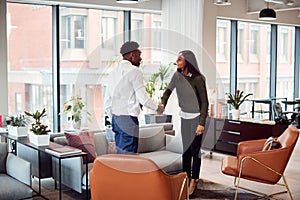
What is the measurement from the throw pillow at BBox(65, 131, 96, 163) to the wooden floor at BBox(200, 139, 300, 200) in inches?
64.8

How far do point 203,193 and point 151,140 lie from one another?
101cm

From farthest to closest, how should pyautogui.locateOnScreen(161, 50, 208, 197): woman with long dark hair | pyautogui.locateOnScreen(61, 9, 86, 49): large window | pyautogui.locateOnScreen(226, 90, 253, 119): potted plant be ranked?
pyautogui.locateOnScreen(61, 9, 86, 49): large window → pyautogui.locateOnScreen(226, 90, 253, 119): potted plant → pyautogui.locateOnScreen(161, 50, 208, 197): woman with long dark hair

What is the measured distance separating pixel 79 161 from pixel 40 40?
331 cm

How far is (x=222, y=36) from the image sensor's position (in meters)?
9.13

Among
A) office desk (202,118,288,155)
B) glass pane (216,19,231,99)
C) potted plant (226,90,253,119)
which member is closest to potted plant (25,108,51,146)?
office desk (202,118,288,155)

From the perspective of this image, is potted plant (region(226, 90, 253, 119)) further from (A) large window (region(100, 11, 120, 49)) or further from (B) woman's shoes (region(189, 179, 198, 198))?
(A) large window (region(100, 11, 120, 49))

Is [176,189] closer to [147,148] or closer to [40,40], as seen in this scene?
[147,148]

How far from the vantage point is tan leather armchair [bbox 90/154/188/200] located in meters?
3.14

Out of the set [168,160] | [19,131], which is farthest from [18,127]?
[168,160]

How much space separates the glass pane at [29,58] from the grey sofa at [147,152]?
2.21 m

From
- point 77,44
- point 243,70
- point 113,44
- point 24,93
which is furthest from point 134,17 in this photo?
point 113,44

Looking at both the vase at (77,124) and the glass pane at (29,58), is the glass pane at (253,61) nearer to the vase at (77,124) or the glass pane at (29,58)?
the glass pane at (29,58)

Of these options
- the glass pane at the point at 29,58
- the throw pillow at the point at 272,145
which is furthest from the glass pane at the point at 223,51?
the throw pillow at the point at 272,145

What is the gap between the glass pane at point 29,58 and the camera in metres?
6.70
